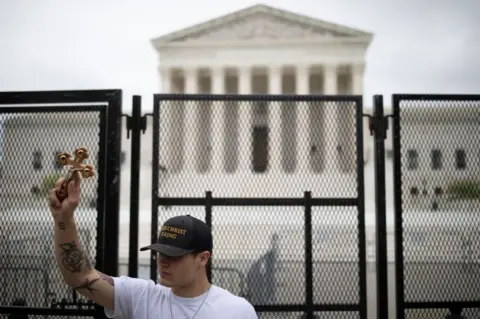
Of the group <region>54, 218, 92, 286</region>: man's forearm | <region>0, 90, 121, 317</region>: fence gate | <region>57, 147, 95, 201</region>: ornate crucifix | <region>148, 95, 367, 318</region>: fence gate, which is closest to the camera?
<region>57, 147, 95, 201</region>: ornate crucifix

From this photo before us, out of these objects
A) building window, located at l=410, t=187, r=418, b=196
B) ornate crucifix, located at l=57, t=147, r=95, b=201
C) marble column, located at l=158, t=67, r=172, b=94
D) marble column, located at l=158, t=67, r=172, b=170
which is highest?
marble column, located at l=158, t=67, r=172, b=94

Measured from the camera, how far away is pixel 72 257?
7.77 feet

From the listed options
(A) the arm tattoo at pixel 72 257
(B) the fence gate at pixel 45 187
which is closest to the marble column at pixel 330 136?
(B) the fence gate at pixel 45 187

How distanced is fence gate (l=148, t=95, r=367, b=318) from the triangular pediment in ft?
155

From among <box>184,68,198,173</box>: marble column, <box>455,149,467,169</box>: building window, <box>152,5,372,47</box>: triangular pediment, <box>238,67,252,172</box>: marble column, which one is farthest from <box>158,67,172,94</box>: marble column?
<box>455,149,467,169</box>: building window

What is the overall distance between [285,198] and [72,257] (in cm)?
169

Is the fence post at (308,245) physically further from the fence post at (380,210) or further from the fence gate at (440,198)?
the fence gate at (440,198)

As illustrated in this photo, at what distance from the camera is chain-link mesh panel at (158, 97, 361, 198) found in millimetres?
3705

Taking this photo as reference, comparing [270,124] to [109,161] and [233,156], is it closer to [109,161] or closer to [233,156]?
[233,156]

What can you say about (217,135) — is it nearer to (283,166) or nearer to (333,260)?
(283,166)

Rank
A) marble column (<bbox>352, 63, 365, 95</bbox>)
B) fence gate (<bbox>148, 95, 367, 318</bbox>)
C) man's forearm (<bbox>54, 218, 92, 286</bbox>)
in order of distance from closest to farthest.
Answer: man's forearm (<bbox>54, 218, 92, 286</bbox>), fence gate (<bbox>148, 95, 367, 318</bbox>), marble column (<bbox>352, 63, 365, 95</bbox>)

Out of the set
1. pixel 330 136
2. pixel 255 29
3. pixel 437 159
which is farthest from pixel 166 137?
pixel 255 29

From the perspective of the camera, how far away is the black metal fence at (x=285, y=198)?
3.53 m

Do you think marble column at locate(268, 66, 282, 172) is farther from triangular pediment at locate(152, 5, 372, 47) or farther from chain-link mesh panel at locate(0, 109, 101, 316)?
triangular pediment at locate(152, 5, 372, 47)
